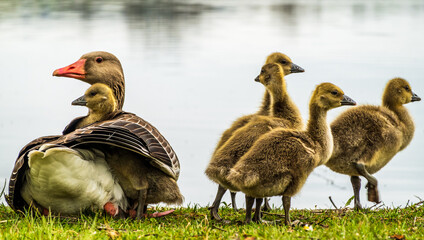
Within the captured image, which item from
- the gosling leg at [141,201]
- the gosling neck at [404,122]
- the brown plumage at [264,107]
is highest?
the brown plumage at [264,107]

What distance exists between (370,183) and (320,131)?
1.79 m

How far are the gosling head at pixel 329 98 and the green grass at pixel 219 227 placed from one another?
120 centimetres

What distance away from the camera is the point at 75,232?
6.03m

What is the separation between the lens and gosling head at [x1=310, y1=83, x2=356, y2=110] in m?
7.45

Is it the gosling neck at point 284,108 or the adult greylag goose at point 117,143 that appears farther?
the gosling neck at point 284,108

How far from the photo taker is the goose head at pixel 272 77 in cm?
830

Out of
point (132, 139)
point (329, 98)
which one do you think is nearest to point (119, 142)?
point (132, 139)

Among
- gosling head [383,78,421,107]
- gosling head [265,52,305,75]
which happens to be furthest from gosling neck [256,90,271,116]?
gosling head [383,78,421,107]

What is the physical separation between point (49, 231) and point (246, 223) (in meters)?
1.99

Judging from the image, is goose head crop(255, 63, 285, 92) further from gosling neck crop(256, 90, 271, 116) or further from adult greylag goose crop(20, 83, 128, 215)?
adult greylag goose crop(20, 83, 128, 215)

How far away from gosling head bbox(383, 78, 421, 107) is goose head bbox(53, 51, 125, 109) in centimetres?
359

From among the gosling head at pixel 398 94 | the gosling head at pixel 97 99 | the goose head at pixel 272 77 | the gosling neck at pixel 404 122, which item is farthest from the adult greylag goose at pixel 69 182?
the gosling head at pixel 398 94

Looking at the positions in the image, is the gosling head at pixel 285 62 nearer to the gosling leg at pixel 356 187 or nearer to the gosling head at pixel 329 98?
the gosling leg at pixel 356 187

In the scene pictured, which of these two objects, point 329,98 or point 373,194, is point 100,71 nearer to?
point 329,98
